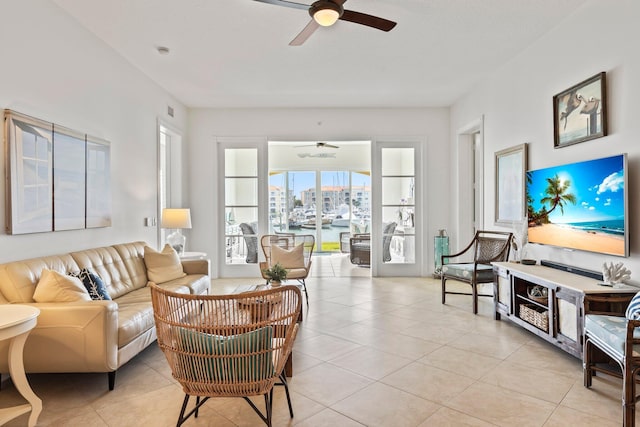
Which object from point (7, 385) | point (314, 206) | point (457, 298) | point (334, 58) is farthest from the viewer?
point (314, 206)

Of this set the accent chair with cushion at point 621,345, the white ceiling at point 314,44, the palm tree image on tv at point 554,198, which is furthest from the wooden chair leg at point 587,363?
the white ceiling at point 314,44

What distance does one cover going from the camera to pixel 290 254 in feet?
17.0

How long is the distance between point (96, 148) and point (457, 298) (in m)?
4.74

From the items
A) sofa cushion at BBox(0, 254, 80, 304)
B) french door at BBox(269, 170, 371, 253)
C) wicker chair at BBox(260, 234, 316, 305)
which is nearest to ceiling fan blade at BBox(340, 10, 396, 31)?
sofa cushion at BBox(0, 254, 80, 304)

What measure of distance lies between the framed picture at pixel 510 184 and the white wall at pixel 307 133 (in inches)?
68.3

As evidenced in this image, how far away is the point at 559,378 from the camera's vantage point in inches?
108

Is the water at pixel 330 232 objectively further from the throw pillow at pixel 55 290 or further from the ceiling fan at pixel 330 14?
the throw pillow at pixel 55 290

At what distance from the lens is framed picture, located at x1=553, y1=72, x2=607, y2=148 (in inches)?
121

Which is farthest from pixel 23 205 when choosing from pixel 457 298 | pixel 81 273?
pixel 457 298

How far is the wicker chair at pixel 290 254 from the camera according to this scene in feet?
16.5

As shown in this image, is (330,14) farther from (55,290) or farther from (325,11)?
(55,290)

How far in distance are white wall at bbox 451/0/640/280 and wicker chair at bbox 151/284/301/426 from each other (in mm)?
2823

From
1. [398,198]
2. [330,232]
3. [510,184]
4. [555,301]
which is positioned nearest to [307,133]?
[398,198]

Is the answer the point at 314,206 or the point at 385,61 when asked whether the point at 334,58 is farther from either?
the point at 314,206
